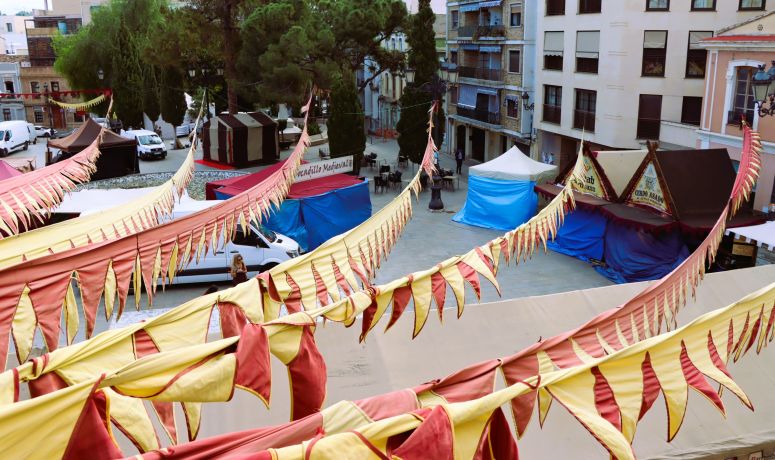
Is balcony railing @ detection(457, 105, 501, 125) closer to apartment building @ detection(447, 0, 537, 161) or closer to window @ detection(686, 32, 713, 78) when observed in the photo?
apartment building @ detection(447, 0, 537, 161)

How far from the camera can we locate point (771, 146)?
1825 centimetres

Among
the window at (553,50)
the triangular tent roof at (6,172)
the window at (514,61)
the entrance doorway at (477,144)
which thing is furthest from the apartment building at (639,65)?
the triangular tent roof at (6,172)

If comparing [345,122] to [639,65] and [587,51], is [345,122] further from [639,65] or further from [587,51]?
[639,65]

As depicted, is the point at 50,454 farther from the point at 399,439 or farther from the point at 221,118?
the point at 221,118

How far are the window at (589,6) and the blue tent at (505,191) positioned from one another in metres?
8.01

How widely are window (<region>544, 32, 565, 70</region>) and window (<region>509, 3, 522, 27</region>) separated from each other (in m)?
2.08

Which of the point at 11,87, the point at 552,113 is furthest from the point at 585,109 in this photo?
the point at 11,87

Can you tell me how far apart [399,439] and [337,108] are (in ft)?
84.8

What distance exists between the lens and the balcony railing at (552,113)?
97.8 ft

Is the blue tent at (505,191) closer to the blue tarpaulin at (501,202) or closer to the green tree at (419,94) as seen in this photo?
the blue tarpaulin at (501,202)

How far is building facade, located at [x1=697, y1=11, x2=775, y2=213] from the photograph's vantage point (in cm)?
1867

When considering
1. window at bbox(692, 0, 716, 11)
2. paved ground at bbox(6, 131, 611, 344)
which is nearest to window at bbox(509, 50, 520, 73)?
paved ground at bbox(6, 131, 611, 344)

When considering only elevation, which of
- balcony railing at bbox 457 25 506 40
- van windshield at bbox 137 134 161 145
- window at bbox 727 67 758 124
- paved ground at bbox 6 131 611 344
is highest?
balcony railing at bbox 457 25 506 40

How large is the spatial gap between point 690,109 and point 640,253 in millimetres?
11097
